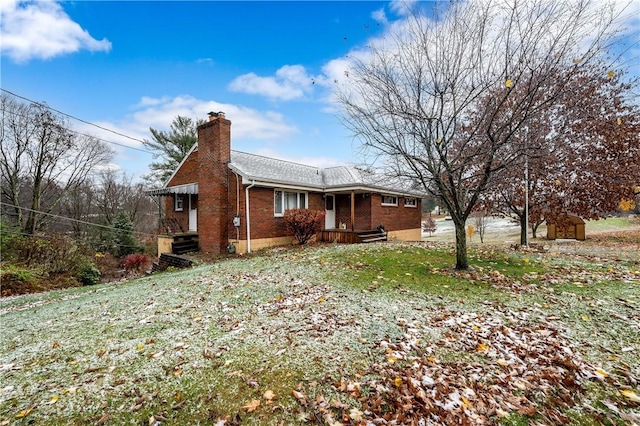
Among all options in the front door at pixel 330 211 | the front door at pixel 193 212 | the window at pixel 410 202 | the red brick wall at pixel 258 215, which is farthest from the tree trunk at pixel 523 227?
the front door at pixel 193 212

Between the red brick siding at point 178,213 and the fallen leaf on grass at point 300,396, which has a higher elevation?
the red brick siding at point 178,213

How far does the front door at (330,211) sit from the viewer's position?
16.9 meters

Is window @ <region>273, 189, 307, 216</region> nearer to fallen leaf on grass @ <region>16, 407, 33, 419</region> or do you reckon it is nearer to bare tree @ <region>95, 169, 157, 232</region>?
fallen leaf on grass @ <region>16, 407, 33, 419</region>

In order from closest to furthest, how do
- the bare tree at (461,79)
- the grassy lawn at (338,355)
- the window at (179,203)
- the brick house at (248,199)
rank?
the grassy lawn at (338,355) → the bare tree at (461,79) → the brick house at (248,199) → the window at (179,203)

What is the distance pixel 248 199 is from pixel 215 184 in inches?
87.7

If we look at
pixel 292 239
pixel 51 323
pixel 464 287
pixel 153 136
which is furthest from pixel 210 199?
pixel 153 136

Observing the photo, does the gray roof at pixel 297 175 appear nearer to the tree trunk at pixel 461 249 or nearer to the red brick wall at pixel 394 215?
the red brick wall at pixel 394 215

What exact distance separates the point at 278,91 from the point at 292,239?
7.38 metres

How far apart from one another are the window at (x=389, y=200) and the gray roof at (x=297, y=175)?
0.62m

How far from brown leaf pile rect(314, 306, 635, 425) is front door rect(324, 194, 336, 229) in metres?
12.9

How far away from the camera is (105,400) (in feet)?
9.25

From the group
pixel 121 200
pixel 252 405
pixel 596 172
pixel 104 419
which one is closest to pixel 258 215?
pixel 104 419

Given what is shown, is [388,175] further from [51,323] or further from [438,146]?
[51,323]

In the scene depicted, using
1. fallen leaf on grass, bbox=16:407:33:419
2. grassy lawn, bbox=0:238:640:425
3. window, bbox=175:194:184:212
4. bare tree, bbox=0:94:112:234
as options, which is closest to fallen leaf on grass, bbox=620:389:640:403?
grassy lawn, bbox=0:238:640:425
